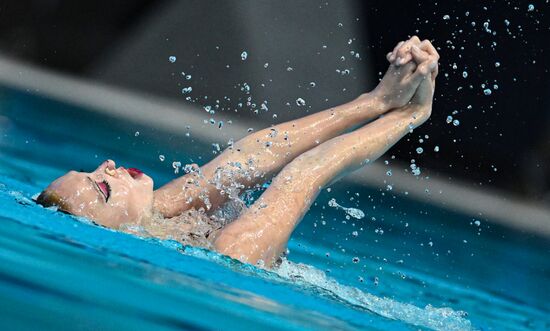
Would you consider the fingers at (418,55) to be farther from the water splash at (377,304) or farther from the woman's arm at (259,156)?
the water splash at (377,304)

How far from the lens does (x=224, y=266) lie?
8.42ft

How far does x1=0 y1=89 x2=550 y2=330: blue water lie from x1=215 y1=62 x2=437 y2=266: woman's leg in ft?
0.40

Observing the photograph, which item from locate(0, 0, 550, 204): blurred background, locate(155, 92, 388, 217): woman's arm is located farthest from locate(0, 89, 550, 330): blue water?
locate(0, 0, 550, 204): blurred background

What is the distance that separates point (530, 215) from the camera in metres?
6.63

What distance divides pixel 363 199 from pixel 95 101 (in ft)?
7.37

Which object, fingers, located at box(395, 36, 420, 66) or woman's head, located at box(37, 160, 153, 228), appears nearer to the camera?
woman's head, located at box(37, 160, 153, 228)

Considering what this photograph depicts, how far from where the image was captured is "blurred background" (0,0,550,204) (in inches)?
279

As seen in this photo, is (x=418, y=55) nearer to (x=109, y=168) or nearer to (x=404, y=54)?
(x=404, y=54)

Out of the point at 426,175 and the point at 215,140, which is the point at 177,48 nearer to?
the point at 215,140

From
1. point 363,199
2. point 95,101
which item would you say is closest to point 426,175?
point 363,199

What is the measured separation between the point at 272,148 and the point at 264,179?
11 cm

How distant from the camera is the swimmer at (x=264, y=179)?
9.39 feet

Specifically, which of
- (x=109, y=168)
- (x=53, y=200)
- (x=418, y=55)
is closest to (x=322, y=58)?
(x=418, y=55)

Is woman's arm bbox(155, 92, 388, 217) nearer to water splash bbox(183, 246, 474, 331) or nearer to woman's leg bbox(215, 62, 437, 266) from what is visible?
woman's leg bbox(215, 62, 437, 266)
